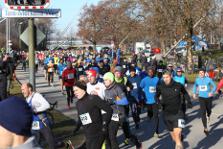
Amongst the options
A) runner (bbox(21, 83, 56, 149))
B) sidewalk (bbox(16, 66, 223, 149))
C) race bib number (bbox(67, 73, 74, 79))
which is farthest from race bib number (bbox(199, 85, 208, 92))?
race bib number (bbox(67, 73, 74, 79))

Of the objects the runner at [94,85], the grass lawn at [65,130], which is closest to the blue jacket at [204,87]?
the grass lawn at [65,130]

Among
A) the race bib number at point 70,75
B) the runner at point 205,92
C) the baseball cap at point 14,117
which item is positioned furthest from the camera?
the race bib number at point 70,75

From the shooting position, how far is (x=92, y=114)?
7816mm

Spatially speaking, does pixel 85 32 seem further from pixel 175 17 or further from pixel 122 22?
pixel 175 17

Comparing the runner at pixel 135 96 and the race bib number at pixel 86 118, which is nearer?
the race bib number at pixel 86 118

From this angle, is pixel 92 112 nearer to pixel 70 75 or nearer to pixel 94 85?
pixel 94 85

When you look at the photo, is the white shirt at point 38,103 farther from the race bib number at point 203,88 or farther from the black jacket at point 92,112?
the race bib number at point 203,88

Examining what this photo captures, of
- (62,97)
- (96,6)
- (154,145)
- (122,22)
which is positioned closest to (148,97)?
(154,145)

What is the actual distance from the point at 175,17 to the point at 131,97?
2571 cm

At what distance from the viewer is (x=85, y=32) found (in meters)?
83.2

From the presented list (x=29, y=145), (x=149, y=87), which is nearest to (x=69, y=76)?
(x=149, y=87)

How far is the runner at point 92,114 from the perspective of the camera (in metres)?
7.79

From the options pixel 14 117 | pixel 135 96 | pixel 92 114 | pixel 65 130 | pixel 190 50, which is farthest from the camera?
pixel 190 50

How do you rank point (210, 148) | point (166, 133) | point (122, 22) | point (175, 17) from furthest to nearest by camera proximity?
1. point (122, 22)
2. point (175, 17)
3. point (166, 133)
4. point (210, 148)
